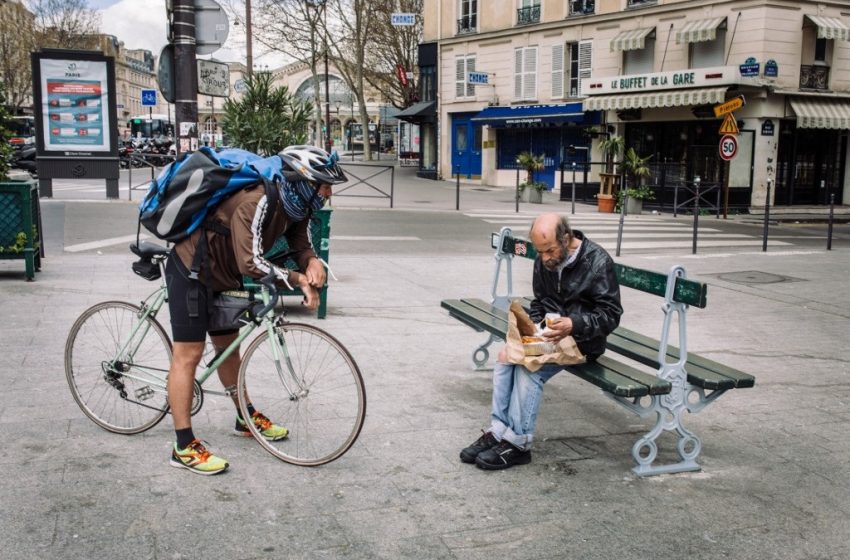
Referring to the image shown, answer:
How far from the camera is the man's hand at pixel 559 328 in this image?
411 cm

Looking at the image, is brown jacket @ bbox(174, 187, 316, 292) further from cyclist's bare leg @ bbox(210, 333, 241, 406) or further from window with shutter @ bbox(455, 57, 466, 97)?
window with shutter @ bbox(455, 57, 466, 97)

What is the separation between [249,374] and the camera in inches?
175

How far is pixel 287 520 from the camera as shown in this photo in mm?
3633

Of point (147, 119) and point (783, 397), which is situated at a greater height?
point (147, 119)

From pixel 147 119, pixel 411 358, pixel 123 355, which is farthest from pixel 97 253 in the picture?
pixel 147 119

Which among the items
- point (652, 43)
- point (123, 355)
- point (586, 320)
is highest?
point (652, 43)

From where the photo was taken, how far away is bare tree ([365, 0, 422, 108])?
4553cm

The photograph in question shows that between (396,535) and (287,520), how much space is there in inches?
19.0

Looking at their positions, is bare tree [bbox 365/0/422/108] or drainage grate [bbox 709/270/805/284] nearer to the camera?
drainage grate [bbox 709/270/805/284]

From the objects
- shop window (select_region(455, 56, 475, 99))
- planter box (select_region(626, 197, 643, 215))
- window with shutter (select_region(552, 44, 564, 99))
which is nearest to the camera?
planter box (select_region(626, 197, 643, 215))

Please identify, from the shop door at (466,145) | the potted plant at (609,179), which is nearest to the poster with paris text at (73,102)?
the potted plant at (609,179)

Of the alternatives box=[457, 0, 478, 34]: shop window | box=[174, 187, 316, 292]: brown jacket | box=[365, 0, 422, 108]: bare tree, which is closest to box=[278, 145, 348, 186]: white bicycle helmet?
box=[174, 187, 316, 292]: brown jacket

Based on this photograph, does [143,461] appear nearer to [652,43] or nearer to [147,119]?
[652,43]

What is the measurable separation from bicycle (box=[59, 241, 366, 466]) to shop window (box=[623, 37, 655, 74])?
2530 centimetres
